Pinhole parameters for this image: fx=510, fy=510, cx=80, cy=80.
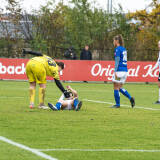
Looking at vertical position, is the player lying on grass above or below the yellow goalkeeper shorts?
below

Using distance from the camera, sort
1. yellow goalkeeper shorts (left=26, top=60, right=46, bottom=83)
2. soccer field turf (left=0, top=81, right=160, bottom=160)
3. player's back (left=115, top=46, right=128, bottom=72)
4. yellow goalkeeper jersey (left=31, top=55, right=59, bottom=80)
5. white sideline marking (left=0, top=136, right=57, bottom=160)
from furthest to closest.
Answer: player's back (left=115, top=46, right=128, bottom=72) < yellow goalkeeper jersey (left=31, top=55, right=59, bottom=80) < yellow goalkeeper shorts (left=26, top=60, right=46, bottom=83) < soccer field turf (left=0, top=81, right=160, bottom=160) < white sideline marking (left=0, top=136, right=57, bottom=160)

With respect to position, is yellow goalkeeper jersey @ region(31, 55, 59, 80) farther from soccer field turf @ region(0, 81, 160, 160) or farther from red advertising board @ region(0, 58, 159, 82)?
red advertising board @ region(0, 58, 159, 82)

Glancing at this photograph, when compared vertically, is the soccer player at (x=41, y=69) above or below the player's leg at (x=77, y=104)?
above

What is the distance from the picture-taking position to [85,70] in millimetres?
29328

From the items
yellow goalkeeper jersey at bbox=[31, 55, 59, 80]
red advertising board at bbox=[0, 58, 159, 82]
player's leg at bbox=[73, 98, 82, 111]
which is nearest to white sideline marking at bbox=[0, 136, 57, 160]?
player's leg at bbox=[73, 98, 82, 111]

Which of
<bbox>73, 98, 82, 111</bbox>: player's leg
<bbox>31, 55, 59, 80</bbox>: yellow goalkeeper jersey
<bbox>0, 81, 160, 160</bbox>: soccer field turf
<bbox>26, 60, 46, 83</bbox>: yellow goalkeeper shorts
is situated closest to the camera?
<bbox>0, 81, 160, 160</bbox>: soccer field turf

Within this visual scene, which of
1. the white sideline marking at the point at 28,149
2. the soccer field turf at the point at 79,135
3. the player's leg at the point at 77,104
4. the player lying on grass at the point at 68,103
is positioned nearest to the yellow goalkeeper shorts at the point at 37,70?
the player lying on grass at the point at 68,103

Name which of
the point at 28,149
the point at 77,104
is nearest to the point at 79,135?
the point at 28,149

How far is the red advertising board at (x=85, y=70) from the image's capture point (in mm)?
28000

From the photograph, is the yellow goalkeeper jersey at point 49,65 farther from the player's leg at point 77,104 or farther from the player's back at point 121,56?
the player's back at point 121,56

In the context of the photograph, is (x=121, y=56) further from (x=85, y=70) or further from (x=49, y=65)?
(x=85, y=70)

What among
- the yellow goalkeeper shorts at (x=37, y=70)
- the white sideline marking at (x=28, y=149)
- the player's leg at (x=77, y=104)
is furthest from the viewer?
the yellow goalkeeper shorts at (x=37, y=70)

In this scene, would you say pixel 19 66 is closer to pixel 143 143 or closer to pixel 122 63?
pixel 122 63

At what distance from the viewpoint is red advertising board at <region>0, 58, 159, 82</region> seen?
91.9ft
